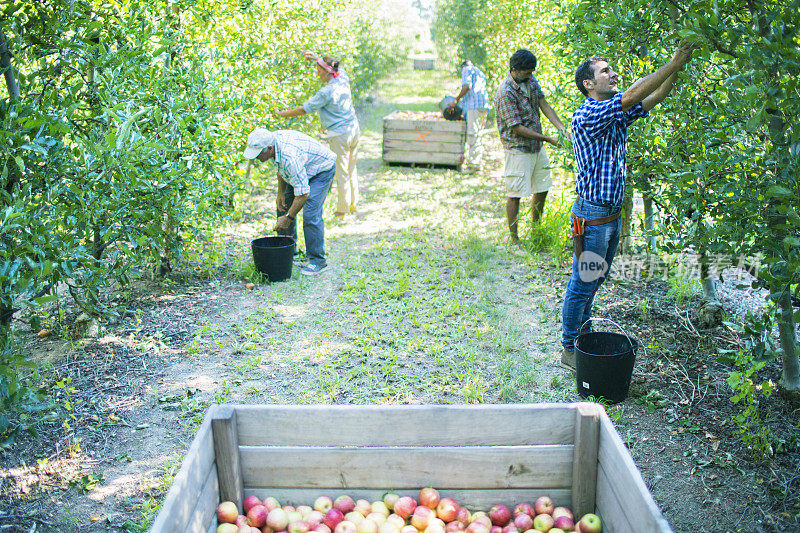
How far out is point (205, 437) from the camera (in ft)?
8.54

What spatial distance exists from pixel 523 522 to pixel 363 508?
653mm

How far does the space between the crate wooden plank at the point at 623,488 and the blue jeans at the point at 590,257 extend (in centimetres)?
161

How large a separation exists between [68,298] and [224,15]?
2934 mm

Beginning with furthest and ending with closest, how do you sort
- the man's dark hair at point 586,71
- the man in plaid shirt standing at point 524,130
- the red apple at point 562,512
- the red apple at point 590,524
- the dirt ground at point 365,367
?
the man in plaid shirt standing at point 524,130 < the man's dark hair at point 586,71 < the dirt ground at point 365,367 < the red apple at point 562,512 < the red apple at point 590,524

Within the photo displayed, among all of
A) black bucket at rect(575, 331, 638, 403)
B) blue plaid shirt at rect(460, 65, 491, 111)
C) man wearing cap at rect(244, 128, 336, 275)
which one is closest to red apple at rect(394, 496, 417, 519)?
black bucket at rect(575, 331, 638, 403)

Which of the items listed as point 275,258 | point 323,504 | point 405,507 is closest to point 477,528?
point 405,507

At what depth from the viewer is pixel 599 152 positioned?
12.8 ft

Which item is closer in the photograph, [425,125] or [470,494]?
[470,494]

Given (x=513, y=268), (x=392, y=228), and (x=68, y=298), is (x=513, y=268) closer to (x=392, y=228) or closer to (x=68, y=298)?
(x=392, y=228)

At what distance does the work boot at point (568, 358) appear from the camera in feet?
14.8

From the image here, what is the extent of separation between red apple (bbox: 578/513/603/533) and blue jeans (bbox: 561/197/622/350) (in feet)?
5.69

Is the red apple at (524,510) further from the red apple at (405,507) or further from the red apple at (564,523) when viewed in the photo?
the red apple at (405,507)

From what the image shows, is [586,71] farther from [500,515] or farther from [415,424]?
[500,515]

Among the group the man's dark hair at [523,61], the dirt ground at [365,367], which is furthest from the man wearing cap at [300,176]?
the man's dark hair at [523,61]
